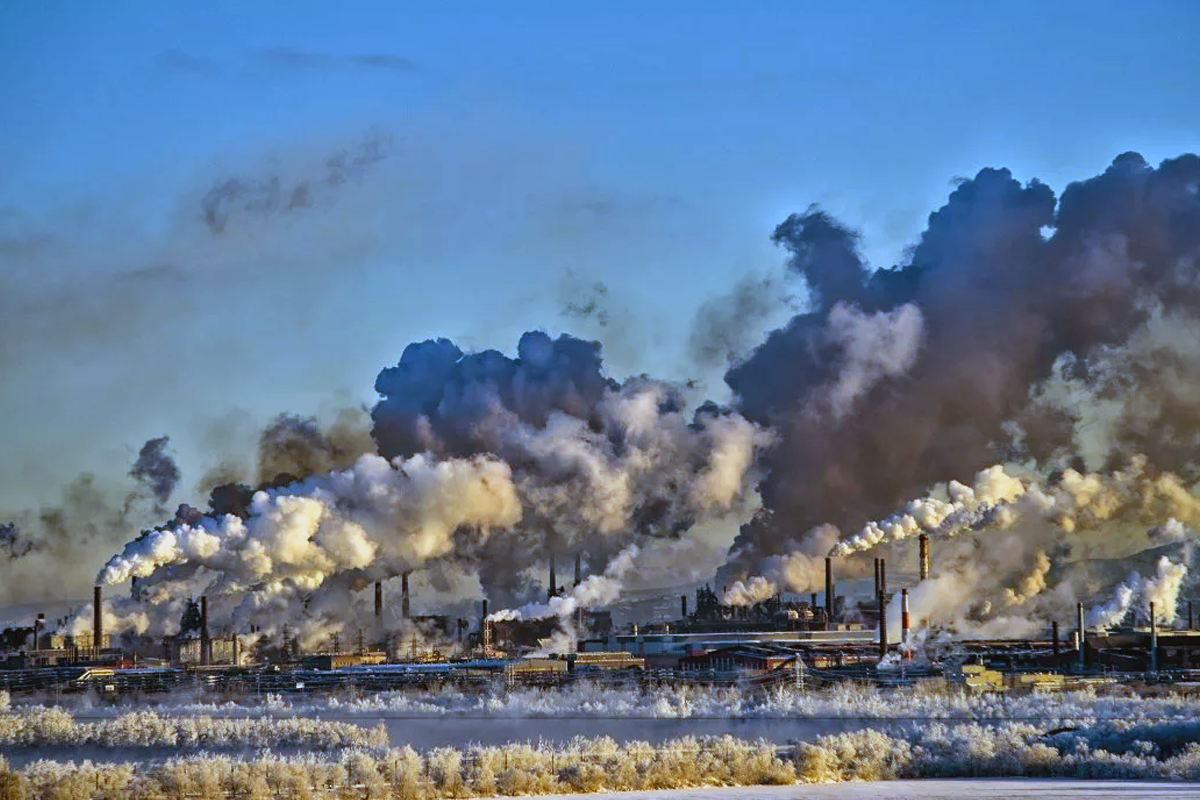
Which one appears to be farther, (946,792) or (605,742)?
(605,742)

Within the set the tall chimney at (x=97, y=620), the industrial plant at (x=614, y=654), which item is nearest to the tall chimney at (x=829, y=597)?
the industrial plant at (x=614, y=654)

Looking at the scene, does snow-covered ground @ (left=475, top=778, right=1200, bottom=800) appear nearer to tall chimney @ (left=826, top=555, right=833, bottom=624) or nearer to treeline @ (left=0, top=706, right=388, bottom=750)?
treeline @ (left=0, top=706, right=388, bottom=750)

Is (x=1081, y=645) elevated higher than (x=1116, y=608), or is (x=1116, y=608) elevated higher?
(x=1116, y=608)

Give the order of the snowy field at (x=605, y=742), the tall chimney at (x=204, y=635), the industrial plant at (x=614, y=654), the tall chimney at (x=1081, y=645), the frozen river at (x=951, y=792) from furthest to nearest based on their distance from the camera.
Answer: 1. the tall chimney at (x=204, y=635)
2. the tall chimney at (x=1081, y=645)
3. the industrial plant at (x=614, y=654)
4. the snowy field at (x=605, y=742)
5. the frozen river at (x=951, y=792)

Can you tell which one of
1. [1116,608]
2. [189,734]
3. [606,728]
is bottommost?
[606,728]

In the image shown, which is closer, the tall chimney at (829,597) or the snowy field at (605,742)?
the snowy field at (605,742)

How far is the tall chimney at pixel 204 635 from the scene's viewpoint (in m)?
128

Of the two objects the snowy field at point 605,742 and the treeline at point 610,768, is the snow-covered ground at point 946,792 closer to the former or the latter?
the snowy field at point 605,742

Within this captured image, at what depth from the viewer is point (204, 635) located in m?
129

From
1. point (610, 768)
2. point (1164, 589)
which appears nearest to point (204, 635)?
point (1164, 589)

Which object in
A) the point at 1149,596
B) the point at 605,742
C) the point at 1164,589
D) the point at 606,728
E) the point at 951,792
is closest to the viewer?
the point at 951,792

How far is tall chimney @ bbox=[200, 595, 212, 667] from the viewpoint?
128 m

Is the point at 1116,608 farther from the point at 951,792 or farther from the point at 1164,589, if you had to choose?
the point at 951,792

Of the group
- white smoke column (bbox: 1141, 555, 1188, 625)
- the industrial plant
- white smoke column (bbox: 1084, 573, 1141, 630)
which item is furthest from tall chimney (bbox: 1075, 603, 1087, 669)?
white smoke column (bbox: 1141, 555, 1188, 625)
